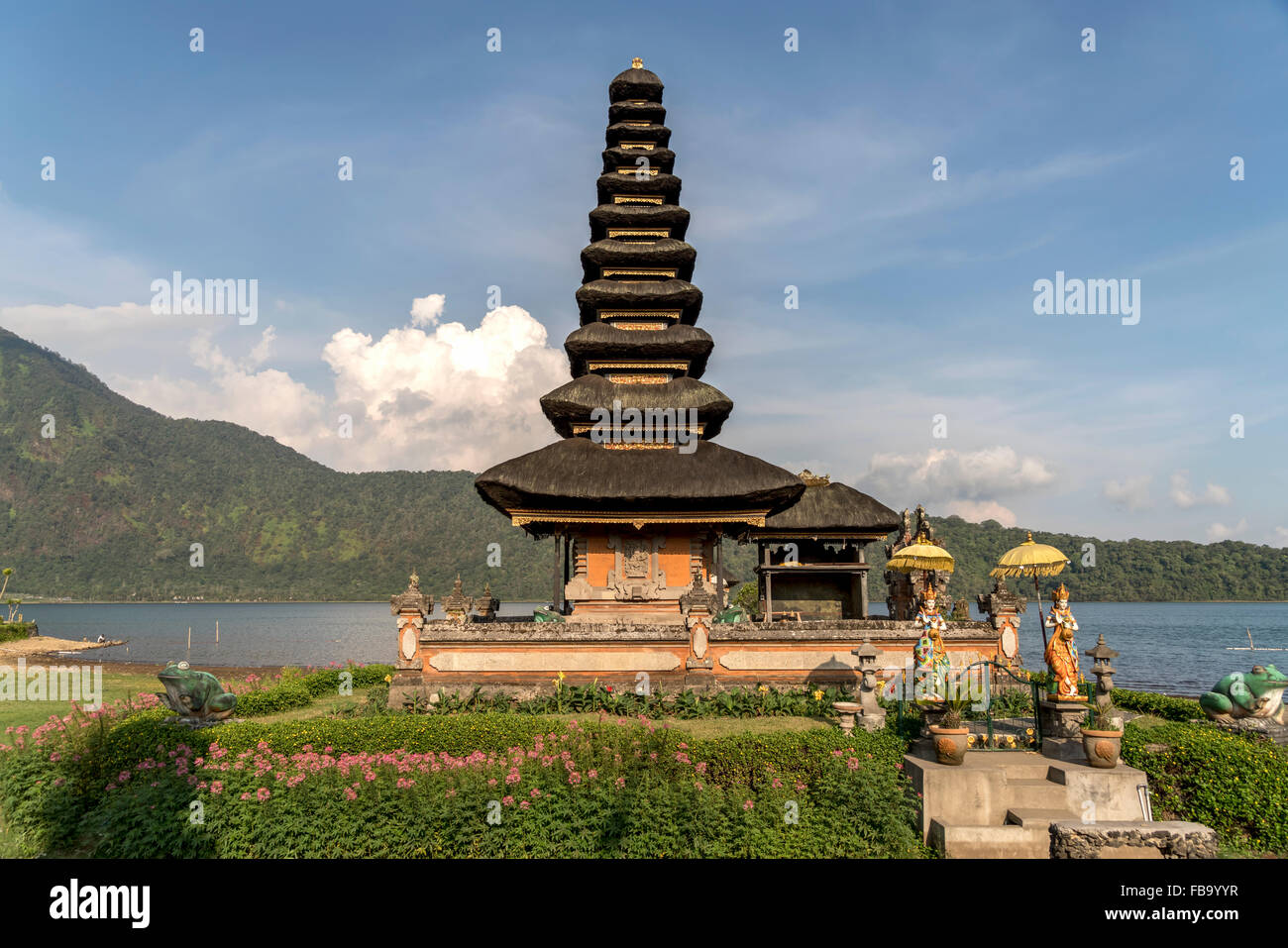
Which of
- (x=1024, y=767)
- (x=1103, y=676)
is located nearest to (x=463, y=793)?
(x=1024, y=767)

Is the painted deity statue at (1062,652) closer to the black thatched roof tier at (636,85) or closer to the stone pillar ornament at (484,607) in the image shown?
the stone pillar ornament at (484,607)

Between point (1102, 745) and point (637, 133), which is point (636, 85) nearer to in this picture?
point (637, 133)

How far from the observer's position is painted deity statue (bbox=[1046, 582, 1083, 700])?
41.6ft

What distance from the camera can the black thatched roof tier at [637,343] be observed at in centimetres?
2595

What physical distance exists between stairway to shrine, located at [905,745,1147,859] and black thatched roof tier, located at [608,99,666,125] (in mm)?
27293

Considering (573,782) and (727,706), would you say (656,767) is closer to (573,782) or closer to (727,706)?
(573,782)

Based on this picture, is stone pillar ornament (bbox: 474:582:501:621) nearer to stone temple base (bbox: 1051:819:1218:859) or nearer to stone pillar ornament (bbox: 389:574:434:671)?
stone pillar ornament (bbox: 389:574:434:671)

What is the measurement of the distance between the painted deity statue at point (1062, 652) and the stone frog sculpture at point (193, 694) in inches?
646

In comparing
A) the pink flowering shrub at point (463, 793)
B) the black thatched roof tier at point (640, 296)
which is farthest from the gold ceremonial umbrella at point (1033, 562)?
the black thatched roof tier at point (640, 296)

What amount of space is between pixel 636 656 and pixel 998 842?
32.2ft

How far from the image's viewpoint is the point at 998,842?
10.8 meters
